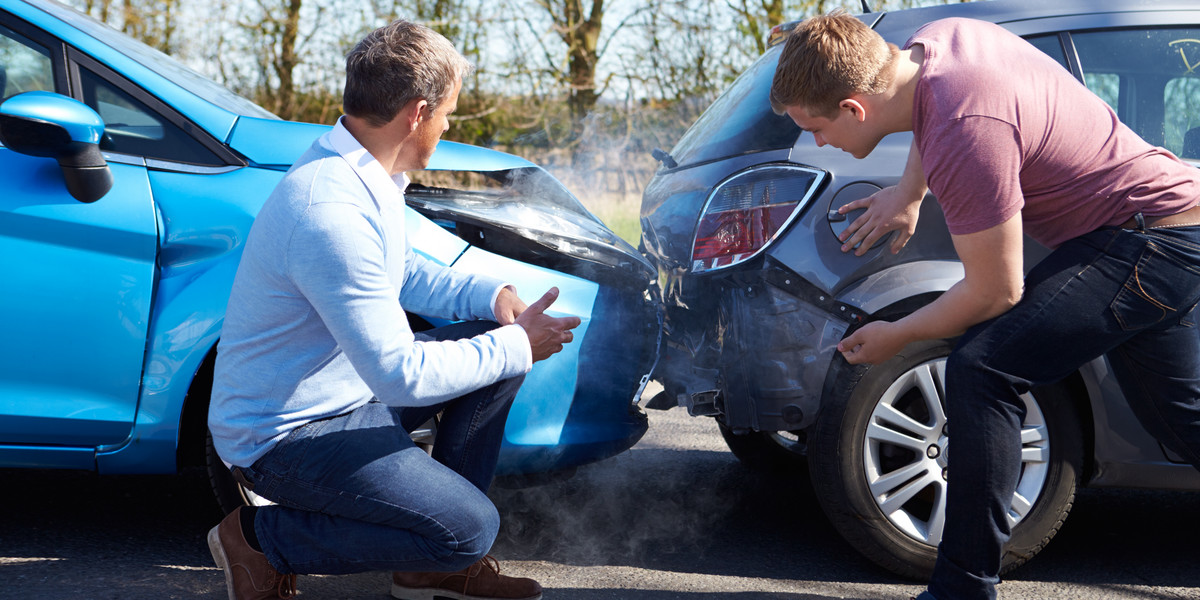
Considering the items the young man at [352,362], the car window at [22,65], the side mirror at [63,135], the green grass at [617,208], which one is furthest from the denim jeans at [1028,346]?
the green grass at [617,208]

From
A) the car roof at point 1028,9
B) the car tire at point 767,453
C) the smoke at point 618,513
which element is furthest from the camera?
the car tire at point 767,453

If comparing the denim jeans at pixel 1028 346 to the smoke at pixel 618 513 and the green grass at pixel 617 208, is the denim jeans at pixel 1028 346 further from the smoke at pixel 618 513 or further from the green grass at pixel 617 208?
the green grass at pixel 617 208

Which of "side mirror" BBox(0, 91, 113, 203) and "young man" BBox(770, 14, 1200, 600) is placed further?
"side mirror" BBox(0, 91, 113, 203)

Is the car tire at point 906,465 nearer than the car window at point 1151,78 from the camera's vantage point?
Yes

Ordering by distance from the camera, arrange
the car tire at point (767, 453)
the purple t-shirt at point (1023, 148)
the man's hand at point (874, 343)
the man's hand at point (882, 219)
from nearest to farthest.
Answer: the purple t-shirt at point (1023, 148)
the man's hand at point (874, 343)
the man's hand at point (882, 219)
the car tire at point (767, 453)

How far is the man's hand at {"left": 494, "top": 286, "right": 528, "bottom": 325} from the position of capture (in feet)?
7.77

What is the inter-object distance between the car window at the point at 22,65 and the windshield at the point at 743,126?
1.79m

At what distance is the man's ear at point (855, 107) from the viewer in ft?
6.64

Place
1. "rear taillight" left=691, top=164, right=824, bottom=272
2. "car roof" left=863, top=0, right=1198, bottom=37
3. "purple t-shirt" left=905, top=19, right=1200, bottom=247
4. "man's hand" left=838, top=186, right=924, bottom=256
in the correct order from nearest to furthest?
"purple t-shirt" left=905, top=19, right=1200, bottom=247, "man's hand" left=838, top=186, right=924, bottom=256, "rear taillight" left=691, top=164, right=824, bottom=272, "car roof" left=863, top=0, right=1198, bottom=37

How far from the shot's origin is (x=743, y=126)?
283cm

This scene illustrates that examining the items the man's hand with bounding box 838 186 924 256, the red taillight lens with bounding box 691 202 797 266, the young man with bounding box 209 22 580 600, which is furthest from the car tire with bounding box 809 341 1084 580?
the young man with bounding box 209 22 580 600

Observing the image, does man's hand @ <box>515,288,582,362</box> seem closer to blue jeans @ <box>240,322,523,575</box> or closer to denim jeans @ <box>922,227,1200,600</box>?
blue jeans @ <box>240,322,523,575</box>

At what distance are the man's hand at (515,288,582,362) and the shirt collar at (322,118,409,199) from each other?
0.41 metres

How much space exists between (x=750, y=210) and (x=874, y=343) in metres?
0.59
